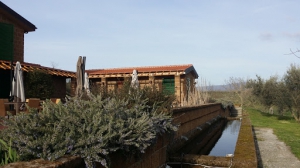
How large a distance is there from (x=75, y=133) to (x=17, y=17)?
12.4 meters

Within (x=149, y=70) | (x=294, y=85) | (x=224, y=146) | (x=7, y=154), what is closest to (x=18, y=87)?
(x=224, y=146)

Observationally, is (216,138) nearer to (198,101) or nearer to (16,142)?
(198,101)

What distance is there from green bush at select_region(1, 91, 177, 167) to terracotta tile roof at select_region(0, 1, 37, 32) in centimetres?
1101

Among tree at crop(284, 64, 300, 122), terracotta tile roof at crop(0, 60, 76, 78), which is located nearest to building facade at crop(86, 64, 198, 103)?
terracotta tile roof at crop(0, 60, 76, 78)

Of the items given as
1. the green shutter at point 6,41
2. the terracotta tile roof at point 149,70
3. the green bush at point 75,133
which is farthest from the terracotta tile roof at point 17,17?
the green bush at point 75,133

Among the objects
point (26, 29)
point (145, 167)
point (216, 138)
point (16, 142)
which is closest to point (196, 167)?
point (145, 167)

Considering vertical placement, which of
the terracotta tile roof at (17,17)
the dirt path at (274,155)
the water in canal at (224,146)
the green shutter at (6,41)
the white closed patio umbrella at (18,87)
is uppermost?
the terracotta tile roof at (17,17)

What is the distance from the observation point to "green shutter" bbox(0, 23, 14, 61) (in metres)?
12.6

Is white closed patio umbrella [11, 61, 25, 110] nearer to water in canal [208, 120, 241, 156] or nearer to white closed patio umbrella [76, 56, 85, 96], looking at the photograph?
white closed patio umbrella [76, 56, 85, 96]

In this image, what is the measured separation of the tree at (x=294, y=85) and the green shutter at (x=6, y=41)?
16.2 meters

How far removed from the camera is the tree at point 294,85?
18737mm

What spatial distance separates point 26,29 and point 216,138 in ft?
34.3

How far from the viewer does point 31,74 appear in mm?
12273

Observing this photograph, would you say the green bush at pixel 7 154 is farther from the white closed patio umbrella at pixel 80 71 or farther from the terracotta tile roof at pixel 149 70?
the terracotta tile roof at pixel 149 70
